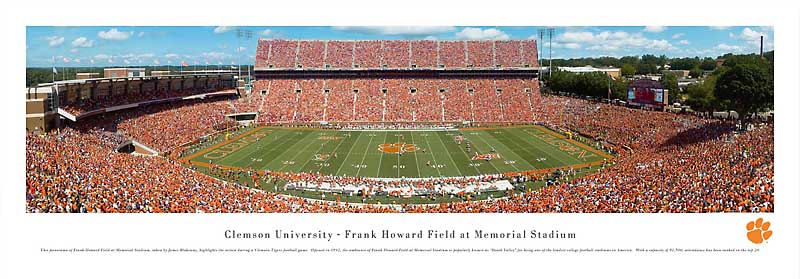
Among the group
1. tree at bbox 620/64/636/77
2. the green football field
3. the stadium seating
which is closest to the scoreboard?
the green football field

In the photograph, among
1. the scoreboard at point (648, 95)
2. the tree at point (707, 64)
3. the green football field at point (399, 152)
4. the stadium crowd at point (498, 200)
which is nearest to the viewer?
the stadium crowd at point (498, 200)

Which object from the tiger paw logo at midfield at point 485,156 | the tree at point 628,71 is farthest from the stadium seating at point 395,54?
the tree at point 628,71

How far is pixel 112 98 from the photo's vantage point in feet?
111

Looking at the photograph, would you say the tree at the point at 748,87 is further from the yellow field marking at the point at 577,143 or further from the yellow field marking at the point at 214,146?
the yellow field marking at the point at 214,146

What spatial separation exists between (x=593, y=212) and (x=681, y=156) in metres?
8.30

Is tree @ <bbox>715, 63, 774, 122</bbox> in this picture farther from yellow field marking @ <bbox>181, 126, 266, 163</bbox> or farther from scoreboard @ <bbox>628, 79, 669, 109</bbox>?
yellow field marking @ <bbox>181, 126, 266, 163</bbox>

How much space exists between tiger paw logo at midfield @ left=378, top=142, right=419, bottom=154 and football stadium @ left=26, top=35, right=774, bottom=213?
26 centimetres

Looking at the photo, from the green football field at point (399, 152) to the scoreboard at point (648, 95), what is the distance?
8305mm

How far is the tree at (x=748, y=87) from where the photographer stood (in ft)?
93.8

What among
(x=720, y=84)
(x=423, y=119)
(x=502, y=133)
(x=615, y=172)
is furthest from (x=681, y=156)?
(x=423, y=119)
